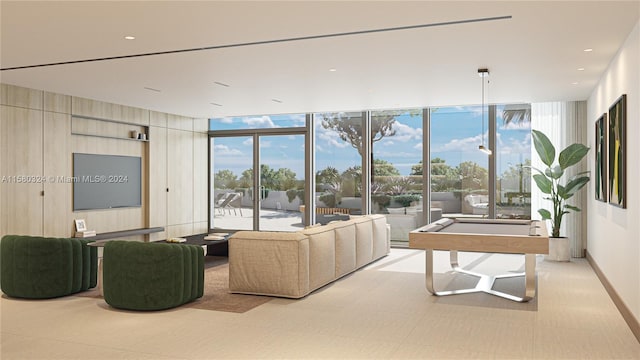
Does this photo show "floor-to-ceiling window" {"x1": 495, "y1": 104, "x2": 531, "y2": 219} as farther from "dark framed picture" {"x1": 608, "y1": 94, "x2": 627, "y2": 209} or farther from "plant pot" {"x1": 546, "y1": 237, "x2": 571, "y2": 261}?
"dark framed picture" {"x1": 608, "y1": 94, "x2": 627, "y2": 209}

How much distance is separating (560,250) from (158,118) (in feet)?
24.7

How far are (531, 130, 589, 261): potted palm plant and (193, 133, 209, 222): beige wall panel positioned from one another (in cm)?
679

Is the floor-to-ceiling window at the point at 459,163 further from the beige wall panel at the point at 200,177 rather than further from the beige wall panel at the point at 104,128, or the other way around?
the beige wall panel at the point at 104,128

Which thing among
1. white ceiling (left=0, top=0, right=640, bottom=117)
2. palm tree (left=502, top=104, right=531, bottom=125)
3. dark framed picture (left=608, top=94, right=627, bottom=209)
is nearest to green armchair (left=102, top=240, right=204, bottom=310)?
white ceiling (left=0, top=0, right=640, bottom=117)

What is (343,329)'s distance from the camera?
4.78 metres

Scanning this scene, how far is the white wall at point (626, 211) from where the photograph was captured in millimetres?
4668

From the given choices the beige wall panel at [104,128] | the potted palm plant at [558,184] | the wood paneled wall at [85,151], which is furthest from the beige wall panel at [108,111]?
the potted palm plant at [558,184]

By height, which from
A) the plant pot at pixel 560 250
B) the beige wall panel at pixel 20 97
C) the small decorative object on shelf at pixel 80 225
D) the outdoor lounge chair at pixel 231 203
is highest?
the beige wall panel at pixel 20 97

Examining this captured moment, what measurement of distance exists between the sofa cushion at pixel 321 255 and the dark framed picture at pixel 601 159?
327cm

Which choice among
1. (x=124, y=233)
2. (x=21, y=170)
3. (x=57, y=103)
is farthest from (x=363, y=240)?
(x=57, y=103)

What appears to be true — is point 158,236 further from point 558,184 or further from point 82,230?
point 558,184

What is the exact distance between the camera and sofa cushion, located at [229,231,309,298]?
5906mm

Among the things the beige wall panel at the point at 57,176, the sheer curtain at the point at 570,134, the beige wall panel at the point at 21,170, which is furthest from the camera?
the sheer curtain at the point at 570,134

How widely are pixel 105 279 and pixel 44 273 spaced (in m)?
0.89
